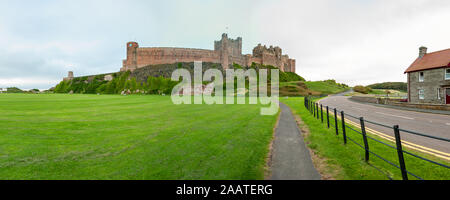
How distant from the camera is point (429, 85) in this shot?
85.4 ft

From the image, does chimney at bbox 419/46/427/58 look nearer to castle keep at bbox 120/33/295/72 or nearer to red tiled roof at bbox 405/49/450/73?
red tiled roof at bbox 405/49/450/73

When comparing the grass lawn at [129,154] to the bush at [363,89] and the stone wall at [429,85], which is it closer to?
the stone wall at [429,85]

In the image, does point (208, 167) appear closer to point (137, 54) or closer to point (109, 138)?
point (109, 138)

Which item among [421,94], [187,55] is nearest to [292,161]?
[421,94]

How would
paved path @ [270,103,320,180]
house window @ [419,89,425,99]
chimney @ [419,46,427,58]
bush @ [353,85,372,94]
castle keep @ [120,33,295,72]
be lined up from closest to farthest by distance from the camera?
paved path @ [270,103,320,180] → house window @ [419,89,425,99] → chimney @ [419,46,427,58] → bush @ [353,85,372,94] → castle keep @ [120,33,295,72]

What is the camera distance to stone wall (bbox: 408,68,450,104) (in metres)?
24.4

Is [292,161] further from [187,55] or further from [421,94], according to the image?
[187,55]

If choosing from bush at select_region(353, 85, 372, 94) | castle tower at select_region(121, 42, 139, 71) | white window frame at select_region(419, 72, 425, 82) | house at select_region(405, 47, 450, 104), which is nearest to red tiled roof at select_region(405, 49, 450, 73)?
house at select_region(405, 47, 450, 104)

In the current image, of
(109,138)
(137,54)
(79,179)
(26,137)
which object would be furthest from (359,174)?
(137,54)

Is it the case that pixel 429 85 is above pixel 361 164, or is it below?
above

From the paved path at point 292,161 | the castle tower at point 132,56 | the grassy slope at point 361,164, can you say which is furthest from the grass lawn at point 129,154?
the castle tower at point 132,56

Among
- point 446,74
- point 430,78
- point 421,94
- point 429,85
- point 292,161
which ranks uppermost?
point 446,74

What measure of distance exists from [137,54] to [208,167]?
13773 centimetres

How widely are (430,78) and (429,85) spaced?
983 mm
